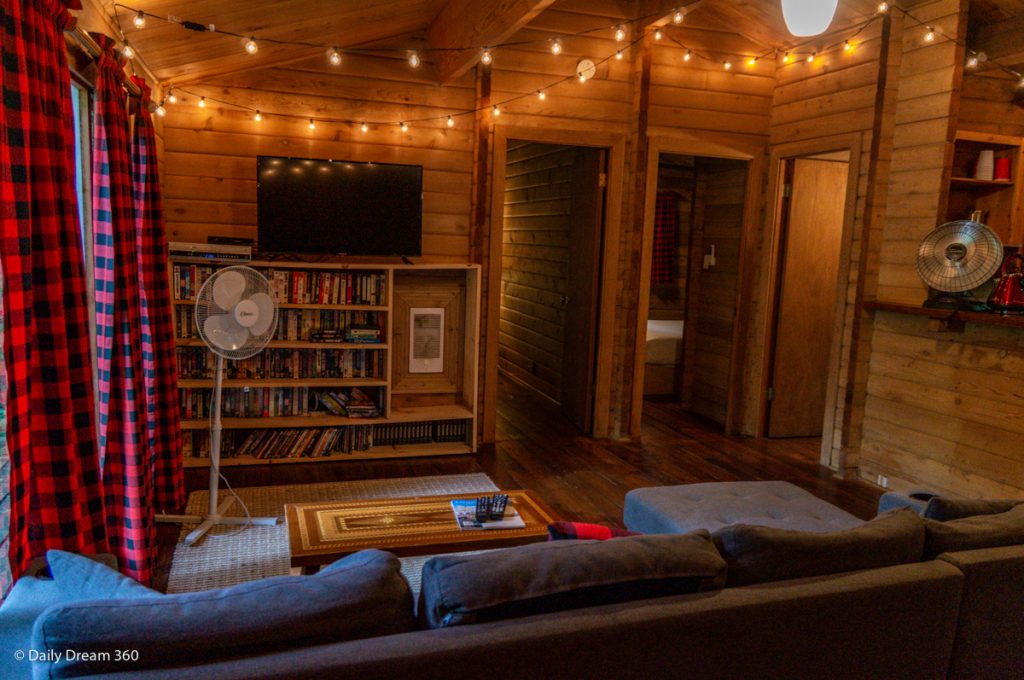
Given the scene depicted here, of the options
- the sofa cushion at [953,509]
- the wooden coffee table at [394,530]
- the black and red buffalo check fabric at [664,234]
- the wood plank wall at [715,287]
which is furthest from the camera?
the black and red buffalo check fabric at [664,234]

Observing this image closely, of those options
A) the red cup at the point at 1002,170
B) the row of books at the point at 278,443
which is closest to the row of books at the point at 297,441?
the row of books at the point at 278,443

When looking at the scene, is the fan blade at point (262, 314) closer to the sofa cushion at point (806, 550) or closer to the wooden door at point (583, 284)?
the sofa cushion at point (806, 550)

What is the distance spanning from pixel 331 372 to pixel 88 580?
3.33 meters

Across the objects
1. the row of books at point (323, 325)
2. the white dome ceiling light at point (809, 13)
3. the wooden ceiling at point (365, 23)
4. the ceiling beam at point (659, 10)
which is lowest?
the row of books at point (323, 325)

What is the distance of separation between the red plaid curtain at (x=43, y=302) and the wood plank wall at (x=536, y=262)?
4356 millimetres

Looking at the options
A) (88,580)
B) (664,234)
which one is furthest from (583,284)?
(88,580)

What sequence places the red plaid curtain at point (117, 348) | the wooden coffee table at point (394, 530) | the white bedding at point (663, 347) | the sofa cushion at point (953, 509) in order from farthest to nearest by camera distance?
1. the white bedding at point (663, 347)
2. the red plaid curtain at point (117, 348)
3. the wooden coffee table at point (394, 530)
4. the sofa cushion at point (953, 509)

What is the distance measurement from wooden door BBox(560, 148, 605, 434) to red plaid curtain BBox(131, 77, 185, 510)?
301 cm

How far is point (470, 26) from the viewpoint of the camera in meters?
4.02

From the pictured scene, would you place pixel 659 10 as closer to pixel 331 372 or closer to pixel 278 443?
pixel 331 372

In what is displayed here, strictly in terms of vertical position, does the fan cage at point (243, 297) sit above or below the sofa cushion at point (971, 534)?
above

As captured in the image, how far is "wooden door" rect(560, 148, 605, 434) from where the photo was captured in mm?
5379

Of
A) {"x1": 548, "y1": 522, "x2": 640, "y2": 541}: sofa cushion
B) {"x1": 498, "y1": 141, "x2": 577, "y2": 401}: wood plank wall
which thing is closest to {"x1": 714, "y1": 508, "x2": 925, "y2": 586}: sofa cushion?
{"x1": 548, "y1": 522, "x2": 640, "y2": 541}: sofa cushion

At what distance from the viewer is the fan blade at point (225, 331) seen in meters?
3.26
